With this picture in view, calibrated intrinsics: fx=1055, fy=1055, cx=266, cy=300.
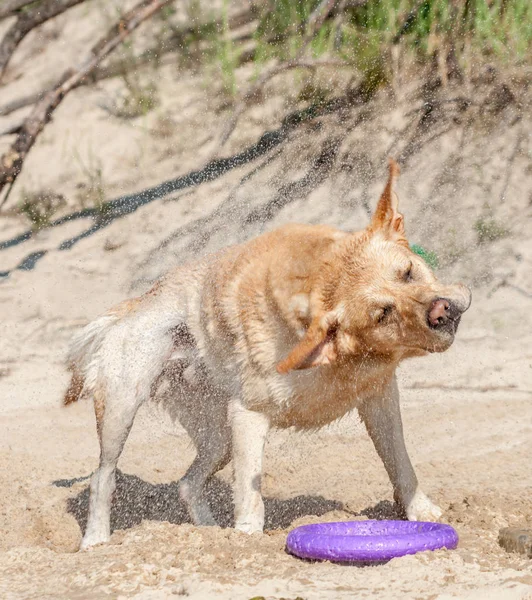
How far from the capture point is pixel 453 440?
23.2 feet

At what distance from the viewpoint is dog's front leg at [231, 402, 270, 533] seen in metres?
4.88

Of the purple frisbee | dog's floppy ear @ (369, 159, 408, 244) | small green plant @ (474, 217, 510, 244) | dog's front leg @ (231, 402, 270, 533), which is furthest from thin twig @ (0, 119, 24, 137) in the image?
the purple frisbee

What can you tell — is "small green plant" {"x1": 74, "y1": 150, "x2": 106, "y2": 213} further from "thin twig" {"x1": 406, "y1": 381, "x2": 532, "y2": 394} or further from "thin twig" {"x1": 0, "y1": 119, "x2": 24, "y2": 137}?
"thin twig" {"x1": 406, "y1": 381, "x2": 532, "y2": 394}

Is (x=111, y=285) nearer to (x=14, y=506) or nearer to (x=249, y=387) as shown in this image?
(x=14, y=506)

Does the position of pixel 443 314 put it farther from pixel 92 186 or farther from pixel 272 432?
pixel 92 186

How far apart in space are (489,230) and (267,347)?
16.4 feet

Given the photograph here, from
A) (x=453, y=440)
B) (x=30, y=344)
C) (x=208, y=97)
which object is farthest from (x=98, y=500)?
(x=208, y=97)

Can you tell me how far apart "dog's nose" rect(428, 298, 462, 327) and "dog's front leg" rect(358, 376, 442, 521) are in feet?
3.13

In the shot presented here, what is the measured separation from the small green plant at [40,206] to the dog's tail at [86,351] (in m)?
4.47

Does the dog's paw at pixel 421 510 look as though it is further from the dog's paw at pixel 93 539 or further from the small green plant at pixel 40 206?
the small green plant at pixel 40 206

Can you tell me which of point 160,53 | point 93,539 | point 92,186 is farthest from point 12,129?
point 93,539

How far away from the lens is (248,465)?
4922mm

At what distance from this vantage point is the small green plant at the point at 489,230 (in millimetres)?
9305

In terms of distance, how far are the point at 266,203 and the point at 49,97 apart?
218cm
